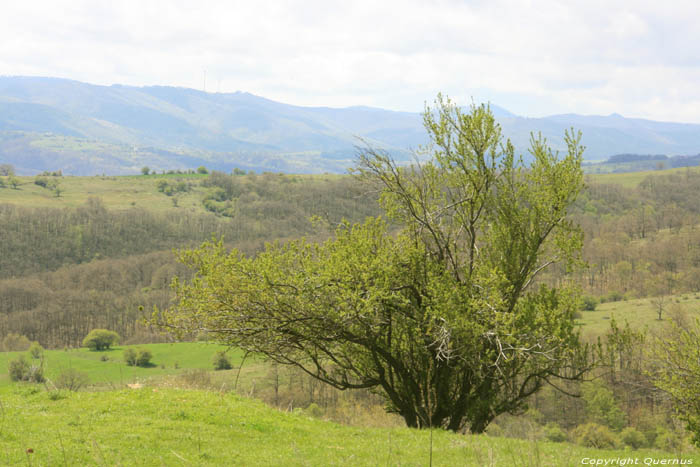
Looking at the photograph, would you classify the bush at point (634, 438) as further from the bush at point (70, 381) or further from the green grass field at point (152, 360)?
the bush at point (70, 381)

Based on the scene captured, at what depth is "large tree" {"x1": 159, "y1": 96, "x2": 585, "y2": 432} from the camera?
1634 cm

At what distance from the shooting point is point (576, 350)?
17594 mm

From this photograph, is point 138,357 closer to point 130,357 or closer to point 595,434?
point 130,357

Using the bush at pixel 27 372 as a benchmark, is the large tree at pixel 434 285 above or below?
above

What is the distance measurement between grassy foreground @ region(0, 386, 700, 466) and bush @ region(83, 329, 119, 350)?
119 metres

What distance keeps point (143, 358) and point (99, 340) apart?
26.6 meters

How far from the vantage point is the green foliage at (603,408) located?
71.8 m

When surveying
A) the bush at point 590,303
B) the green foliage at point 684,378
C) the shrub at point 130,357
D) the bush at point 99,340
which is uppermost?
the green foliage at point 684,378

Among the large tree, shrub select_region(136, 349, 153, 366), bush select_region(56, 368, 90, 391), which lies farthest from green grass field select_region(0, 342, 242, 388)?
the large tree

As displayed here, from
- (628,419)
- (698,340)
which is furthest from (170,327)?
(628,419)

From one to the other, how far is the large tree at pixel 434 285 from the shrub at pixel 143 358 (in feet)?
306

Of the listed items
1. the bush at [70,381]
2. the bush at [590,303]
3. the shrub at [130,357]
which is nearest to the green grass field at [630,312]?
the bush at [590,303]

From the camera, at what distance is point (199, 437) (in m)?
11.1

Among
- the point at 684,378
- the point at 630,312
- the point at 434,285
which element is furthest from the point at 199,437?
the point at 630,312
